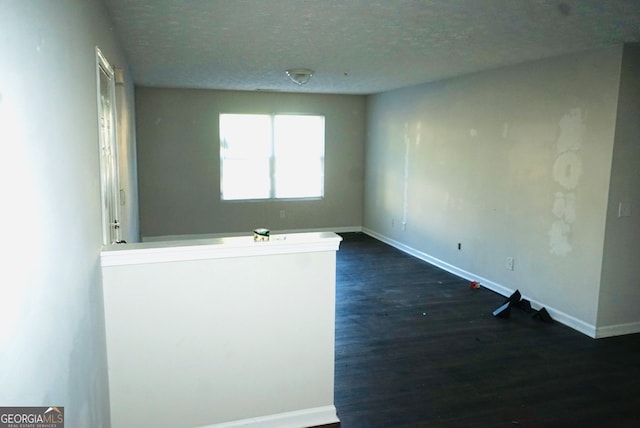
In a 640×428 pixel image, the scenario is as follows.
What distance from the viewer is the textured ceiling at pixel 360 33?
2.62 m

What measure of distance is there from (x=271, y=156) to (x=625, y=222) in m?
5.05

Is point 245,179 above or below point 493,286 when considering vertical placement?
above

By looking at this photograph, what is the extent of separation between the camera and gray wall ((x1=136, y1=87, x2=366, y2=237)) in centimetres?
691

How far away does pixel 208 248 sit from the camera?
7.59 feet

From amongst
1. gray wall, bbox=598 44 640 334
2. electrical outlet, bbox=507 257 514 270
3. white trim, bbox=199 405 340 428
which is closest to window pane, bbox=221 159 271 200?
electrical outlet, bbox=507 257 514 270

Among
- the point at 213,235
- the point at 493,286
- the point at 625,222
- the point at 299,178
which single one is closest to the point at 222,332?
the point at 625,222

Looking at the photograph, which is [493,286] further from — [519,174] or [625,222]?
[625,222]

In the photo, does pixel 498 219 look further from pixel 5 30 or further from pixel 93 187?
pixel 5 30

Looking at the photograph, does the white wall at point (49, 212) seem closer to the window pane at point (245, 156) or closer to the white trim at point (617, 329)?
the white trim at point (617, 329)

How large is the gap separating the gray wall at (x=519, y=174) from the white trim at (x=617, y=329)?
3.1 inches

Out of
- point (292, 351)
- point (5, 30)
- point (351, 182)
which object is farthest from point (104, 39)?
point (351, 182)

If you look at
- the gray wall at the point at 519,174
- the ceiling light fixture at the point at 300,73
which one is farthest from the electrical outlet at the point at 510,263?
the ceiling light fixture at the point at 300,73

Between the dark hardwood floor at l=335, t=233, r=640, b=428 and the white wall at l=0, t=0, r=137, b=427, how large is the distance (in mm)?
1613

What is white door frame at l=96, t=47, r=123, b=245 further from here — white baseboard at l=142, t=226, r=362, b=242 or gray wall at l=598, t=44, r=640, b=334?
white baseboard at l=142, t=226, r=362, b=242
